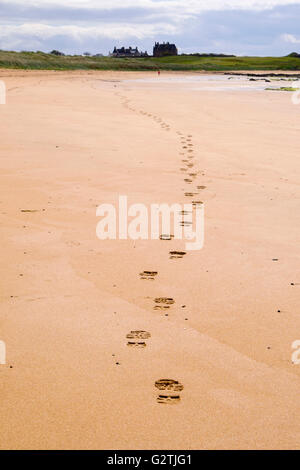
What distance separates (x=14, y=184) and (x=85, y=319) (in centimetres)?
366

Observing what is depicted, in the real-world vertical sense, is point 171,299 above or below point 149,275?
below

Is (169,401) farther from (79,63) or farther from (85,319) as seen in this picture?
(79,63)

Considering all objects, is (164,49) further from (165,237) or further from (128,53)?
(165,237)

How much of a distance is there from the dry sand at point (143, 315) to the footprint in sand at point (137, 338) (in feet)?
0.11

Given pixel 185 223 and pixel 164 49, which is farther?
pixel 164 49

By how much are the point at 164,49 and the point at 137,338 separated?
143 meters

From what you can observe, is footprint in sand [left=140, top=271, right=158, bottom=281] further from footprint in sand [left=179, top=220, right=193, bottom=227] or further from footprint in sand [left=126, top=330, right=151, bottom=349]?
footprint in sand [left=179, top=220, right=193, bottom=227]

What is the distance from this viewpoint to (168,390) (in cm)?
278

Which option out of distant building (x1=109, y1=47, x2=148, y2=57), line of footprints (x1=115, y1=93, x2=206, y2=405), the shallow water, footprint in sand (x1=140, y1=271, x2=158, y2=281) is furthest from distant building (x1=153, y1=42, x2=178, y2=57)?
footprint in sand (x1=140, y1=271, x2=158, y2=281)

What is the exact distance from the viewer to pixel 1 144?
9016 mm

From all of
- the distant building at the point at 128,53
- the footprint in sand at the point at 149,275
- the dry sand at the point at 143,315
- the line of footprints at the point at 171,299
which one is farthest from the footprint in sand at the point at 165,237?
the distant building at the point at 128,53

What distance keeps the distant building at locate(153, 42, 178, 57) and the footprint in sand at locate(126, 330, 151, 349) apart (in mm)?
141502

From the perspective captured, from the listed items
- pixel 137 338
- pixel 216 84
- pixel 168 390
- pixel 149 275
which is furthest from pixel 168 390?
pixel 216 84

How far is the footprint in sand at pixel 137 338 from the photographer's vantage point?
10.4 ft
